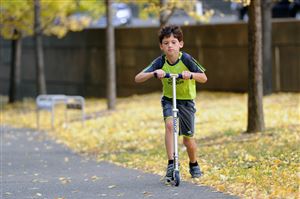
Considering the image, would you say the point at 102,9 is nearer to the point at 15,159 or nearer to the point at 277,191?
the point at 15,159

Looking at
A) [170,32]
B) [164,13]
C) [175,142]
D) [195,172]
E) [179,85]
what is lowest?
[195,172]

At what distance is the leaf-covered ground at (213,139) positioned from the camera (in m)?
9.23

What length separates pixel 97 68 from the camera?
28391 millimetres

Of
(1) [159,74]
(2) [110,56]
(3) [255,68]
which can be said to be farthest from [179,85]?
(2) [110,56]

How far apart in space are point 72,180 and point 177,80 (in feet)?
6.96

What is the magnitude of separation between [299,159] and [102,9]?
53.7 ft

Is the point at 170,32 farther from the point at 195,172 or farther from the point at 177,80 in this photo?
the point at 195,172

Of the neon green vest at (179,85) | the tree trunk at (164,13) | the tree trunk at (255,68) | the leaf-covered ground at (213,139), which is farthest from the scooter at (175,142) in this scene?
the tree trunk at (164,13)

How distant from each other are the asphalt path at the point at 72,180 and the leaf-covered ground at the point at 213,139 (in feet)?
1.09

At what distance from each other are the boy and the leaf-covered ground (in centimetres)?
62

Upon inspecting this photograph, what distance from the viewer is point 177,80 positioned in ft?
30.0

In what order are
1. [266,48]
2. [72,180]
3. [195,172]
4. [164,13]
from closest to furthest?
[195,172] < [72,180] < [164,13] < [266,48]

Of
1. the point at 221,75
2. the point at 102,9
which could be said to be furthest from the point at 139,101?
the point at 102,9

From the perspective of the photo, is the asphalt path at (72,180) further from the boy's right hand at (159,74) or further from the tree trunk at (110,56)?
the tree trunk at (110,56)
